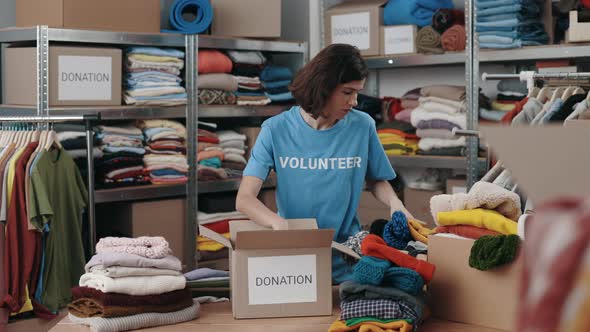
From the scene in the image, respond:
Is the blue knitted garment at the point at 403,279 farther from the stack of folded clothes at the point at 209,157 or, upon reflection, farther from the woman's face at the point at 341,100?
the stack of folded clothes at the point at 209,157

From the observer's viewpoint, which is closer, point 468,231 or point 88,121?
point 468,231

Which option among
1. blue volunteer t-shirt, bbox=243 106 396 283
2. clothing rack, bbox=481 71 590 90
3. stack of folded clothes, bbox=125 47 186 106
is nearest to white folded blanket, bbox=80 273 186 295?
blue volunteer t-shirt, bbox=243 106 396 283

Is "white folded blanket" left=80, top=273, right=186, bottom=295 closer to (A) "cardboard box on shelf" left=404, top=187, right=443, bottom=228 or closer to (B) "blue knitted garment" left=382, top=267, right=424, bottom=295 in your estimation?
(B) "blue knitted garment" left=382, top=267, right=424, bottom=295

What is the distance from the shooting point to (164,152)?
15.3 ft

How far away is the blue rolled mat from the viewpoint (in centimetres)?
470

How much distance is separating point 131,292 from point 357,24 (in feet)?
10.4

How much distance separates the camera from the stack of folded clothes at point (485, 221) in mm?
1886

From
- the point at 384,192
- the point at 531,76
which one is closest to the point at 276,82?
the point at 531,76

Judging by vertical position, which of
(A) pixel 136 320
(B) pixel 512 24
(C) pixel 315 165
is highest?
(B) pixel 512 24

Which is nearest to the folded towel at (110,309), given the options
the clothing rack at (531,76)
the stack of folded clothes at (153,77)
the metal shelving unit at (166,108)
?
the clothing rack at (531,76)

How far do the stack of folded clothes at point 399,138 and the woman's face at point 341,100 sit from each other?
6.43 ft

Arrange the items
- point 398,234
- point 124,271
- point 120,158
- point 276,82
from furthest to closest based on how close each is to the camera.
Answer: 1. point 276,82
2. point 120,158
3. point 398,234
4. point 124,271

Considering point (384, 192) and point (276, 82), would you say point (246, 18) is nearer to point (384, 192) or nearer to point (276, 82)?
point (276, 82)

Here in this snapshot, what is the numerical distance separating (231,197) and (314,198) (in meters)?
2.13
